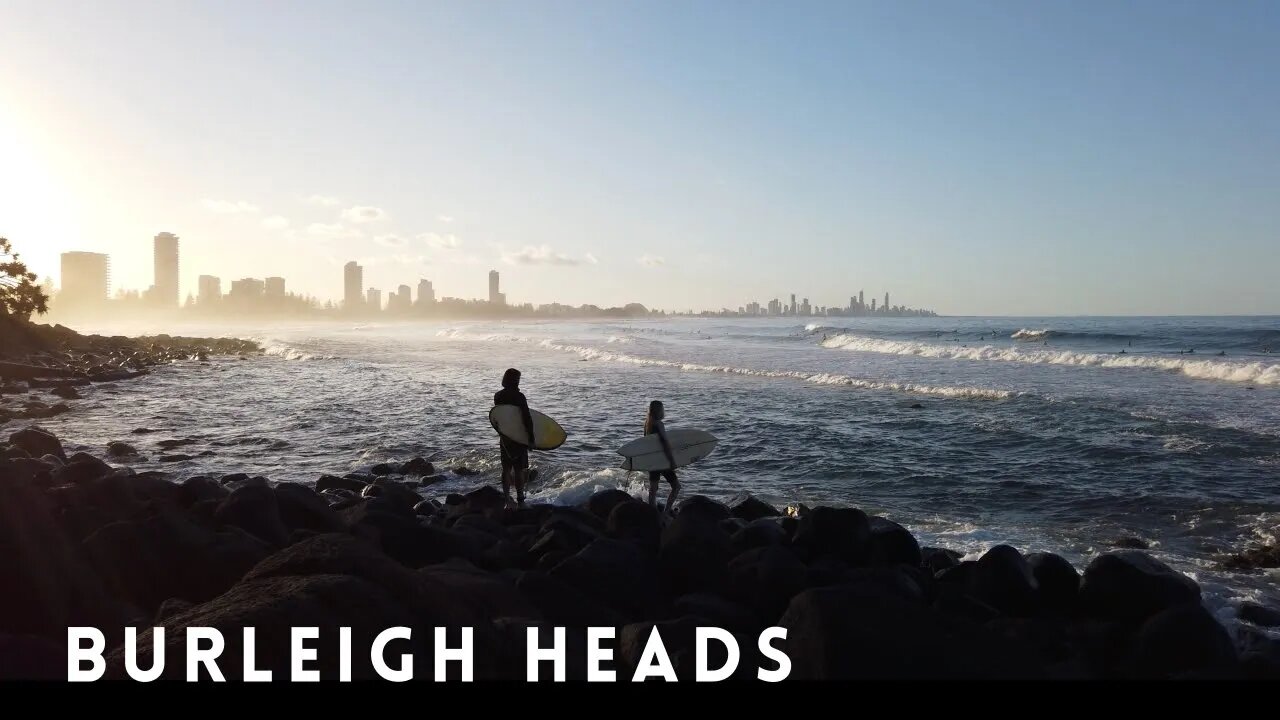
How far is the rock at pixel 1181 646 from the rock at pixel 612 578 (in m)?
3.48

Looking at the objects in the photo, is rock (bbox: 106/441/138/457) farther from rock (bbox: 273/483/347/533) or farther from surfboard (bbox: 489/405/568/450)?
rock (bbox: 273/483/347/533)

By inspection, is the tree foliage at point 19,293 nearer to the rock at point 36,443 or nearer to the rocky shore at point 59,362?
the rocky shore at point 59,362

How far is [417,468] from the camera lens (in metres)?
13.4

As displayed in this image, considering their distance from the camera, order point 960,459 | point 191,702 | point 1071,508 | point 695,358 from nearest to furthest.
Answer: point 191,702
point 1071,508
point 960,459
point 695,358

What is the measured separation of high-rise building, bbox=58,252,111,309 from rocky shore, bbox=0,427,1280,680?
625 ft

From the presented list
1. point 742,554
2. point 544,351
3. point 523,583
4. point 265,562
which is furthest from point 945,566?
point 544,351

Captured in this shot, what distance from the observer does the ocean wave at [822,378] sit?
2330cm

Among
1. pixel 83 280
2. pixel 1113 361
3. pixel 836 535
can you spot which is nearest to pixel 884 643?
pixel 836 535

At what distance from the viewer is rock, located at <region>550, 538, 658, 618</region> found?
572 centimetres

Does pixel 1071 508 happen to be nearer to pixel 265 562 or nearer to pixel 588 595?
pixel 588 595

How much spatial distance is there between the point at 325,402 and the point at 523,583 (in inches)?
808

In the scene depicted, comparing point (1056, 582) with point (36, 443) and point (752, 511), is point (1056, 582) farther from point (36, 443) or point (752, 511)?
point (36, 443)

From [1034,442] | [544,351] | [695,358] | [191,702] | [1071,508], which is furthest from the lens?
[544,351]

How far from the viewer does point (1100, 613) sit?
5.79 metres
